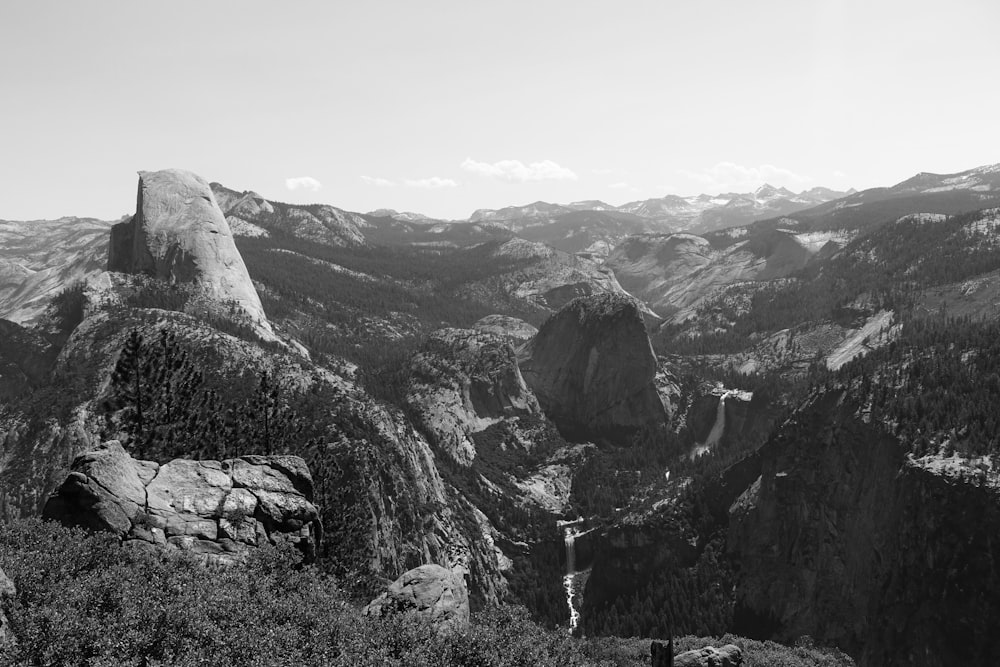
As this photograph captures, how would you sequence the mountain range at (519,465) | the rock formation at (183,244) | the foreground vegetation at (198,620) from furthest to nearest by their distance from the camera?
1. the rock formation at (183,244)
2. the mountain range at (519,465)
3. the foreground vegetation at (198,620)

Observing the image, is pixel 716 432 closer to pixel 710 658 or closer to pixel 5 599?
pixel 710 658

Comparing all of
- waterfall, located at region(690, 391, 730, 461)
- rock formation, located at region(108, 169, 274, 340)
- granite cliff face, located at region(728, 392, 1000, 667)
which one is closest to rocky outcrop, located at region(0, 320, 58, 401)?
rock formation, located at region(108, 169, 274, 340)

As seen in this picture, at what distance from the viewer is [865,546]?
100000 mm

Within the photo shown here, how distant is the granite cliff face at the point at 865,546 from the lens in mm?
81562

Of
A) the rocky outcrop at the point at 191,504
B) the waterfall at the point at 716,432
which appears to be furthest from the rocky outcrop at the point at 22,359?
the waterfall at the point at 716,432

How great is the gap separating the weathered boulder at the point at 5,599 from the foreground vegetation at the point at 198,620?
380mm

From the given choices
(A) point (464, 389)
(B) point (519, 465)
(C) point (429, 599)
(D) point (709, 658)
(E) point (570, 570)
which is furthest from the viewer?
(A) point (464, 389)

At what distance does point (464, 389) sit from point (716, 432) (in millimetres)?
72246

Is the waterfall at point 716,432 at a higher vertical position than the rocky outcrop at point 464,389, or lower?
lower

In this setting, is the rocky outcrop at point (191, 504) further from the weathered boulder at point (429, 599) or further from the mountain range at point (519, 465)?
the weathered boulder at point (429, 599)

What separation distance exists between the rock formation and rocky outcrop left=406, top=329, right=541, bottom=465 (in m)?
43.9

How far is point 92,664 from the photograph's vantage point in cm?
2342

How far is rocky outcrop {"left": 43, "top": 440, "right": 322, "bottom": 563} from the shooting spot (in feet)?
127

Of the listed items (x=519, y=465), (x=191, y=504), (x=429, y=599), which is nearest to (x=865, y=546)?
(x=429, y=599)
